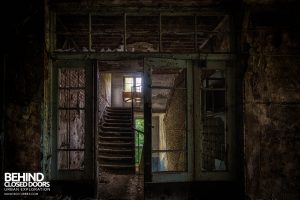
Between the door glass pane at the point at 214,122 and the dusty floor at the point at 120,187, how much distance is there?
158cm

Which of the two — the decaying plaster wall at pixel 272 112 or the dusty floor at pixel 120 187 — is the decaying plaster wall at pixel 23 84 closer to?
the dusty floor at pixel 120 187

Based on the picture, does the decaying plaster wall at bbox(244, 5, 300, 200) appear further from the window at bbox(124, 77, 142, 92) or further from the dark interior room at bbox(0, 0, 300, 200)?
the window at bbox(124, 77, 142, 92)

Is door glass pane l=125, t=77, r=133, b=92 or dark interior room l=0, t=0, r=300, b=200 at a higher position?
door glass pane l=125, t=77, r=133, b=92

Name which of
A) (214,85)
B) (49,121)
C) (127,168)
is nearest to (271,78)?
(214,85)

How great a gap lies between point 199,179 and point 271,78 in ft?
6.80

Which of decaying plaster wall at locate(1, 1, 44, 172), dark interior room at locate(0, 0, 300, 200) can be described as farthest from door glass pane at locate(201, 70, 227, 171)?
decaying plaster wall at locate(1, 1, 44, 172)

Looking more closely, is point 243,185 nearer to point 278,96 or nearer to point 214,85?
point 278,96

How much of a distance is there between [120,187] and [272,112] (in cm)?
374

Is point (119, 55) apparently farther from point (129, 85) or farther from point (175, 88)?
point (129, 85)

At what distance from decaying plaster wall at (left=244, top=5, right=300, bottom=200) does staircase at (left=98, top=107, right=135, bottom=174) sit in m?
4.36

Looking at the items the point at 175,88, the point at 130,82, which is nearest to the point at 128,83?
the point at 130,82

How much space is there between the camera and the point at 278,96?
477cm

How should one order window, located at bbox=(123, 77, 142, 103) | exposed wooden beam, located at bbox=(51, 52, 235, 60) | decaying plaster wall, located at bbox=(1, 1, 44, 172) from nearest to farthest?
decaying plaster wall, located at bbox=(1, 1, 44, 172)
exposed wooden beam, located at bbox=(51, 52, 235, 60)
window, located at bbox=(123, 77, 142, 103)

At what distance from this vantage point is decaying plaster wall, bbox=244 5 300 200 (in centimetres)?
470
